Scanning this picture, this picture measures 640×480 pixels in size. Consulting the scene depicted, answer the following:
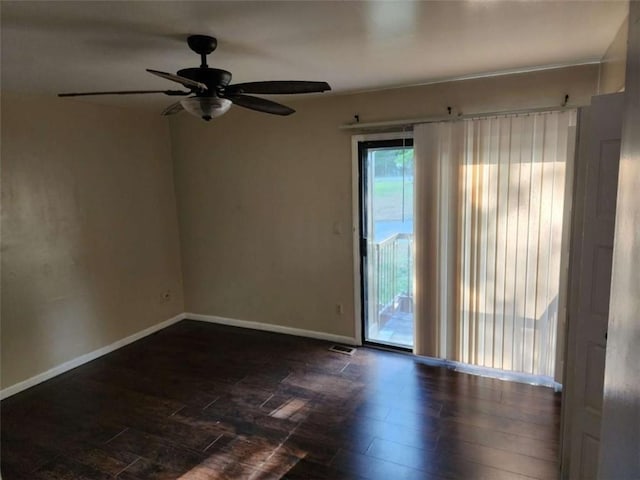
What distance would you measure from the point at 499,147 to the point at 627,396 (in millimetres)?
2491

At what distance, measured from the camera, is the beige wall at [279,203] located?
146 inches

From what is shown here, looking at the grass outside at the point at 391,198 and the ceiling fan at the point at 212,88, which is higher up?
the ceiling fan at the point at 212,88

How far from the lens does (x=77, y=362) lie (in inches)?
146

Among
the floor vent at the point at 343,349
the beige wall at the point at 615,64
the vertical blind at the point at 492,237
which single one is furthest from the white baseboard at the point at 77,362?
the beige wall at the point at 615,64

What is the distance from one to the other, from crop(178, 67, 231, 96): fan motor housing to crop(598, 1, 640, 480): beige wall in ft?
5.49

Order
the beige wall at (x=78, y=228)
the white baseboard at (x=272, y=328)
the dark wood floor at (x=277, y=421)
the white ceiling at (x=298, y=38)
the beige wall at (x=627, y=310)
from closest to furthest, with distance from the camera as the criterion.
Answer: the beige wall at (x=627, y=310) → the white ceiling at (x=298, y=38) → the dark wood floor at (x=277, y=421) → the beige wall at (x=78, y=228) → the white baseboard at (x=272, y=328)

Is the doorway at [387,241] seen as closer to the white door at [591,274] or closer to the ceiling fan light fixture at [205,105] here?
the white door at [591,274]

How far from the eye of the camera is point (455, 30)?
214 cm

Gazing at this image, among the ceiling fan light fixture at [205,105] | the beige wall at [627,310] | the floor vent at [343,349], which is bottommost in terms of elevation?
the floor vent at [343,349]

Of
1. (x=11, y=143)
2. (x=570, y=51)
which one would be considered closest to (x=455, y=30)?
(x=570, y=51)

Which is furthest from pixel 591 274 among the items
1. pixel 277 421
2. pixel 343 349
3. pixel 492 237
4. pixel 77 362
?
pixel 77 362

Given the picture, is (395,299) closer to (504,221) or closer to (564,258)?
(504,221)

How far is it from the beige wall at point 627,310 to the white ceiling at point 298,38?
3.65 feet

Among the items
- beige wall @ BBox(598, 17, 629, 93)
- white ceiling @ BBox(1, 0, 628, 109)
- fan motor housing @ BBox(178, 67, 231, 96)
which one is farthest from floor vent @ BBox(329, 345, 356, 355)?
beige wall @ BBox(598, 17, 629, 93)
